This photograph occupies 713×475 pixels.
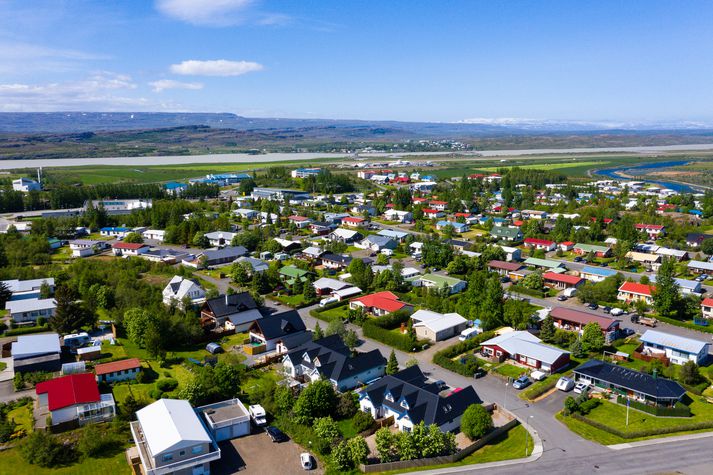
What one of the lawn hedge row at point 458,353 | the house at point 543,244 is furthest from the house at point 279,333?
the house at point 543,244

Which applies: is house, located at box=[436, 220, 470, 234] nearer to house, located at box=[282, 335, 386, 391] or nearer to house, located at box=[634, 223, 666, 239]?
house, located at box=[634, 223, 666, 239]

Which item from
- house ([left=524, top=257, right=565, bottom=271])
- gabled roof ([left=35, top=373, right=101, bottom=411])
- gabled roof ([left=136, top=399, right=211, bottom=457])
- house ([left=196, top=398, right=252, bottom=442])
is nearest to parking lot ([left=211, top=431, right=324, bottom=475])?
house ([left=196, top=398, right=252, bottom=442])

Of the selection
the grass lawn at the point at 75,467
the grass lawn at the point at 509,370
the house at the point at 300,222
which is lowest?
the grass lawn at the point at 509,370

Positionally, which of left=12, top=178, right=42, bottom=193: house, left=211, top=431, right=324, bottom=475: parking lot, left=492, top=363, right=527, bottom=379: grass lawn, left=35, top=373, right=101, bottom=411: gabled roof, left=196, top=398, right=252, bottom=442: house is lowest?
left=211, top=431, right=324, bottom=475: parking lot

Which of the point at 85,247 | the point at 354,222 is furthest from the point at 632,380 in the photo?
the point at 85,247

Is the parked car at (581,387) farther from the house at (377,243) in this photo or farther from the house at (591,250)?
the house at (377,243)

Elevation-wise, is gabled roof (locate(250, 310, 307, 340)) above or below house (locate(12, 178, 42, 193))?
below
